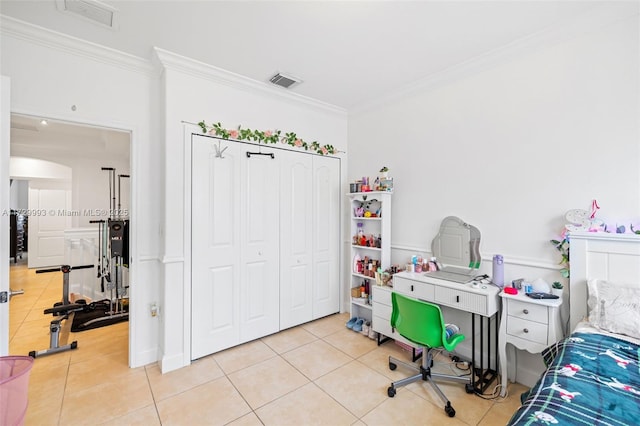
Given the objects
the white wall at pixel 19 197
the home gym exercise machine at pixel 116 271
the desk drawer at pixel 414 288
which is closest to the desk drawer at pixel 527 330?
the desk drawer at pixel 414 288

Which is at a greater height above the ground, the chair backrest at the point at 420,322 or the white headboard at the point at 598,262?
the white headboard at the point at 598,262

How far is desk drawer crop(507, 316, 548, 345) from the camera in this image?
1.99 m

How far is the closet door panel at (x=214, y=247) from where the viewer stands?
2684mm

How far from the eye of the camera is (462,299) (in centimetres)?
234

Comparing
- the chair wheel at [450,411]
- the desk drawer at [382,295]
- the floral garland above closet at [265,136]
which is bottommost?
the chair wheel at [450,411]

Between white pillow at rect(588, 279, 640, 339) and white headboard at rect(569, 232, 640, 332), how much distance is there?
0.33 ft

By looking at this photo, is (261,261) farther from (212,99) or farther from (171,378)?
(212,99)

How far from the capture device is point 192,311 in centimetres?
266

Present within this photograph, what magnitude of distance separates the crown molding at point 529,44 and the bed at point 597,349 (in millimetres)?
1510

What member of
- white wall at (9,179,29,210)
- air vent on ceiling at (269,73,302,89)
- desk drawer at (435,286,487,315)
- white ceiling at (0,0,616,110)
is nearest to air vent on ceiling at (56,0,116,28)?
white ceiling at (0,0,616,110)

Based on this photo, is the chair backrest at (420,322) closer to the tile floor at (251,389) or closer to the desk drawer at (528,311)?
the tile floor at (251,389)

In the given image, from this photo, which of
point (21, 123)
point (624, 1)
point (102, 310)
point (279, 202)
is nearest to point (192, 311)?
point (279, 202)

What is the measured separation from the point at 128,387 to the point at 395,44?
3.61m

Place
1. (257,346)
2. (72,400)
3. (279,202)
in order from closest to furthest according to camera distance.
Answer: (72,400), (257,346), (279,202)
